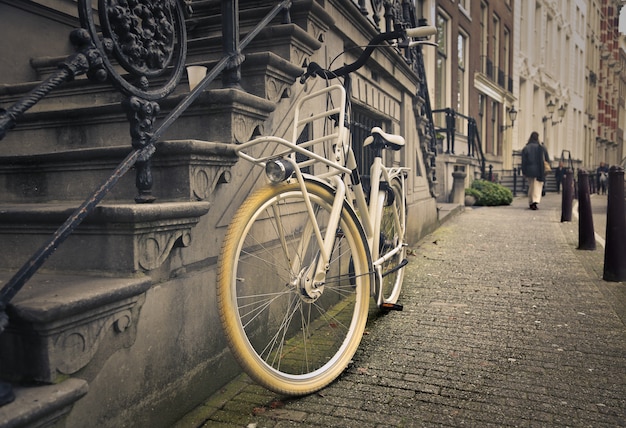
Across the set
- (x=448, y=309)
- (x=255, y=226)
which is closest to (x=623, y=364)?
(x=448, y=309)

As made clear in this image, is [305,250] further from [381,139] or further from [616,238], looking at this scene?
[616,238]

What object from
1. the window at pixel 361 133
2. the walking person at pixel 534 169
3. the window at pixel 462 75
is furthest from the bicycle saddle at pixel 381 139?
the window at pixel 462 75

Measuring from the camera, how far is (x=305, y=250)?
283 centimetres

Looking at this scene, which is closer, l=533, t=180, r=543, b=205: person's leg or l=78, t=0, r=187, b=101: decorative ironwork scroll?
l=78, t=0, r=187, b=101: decorative ironwork scroll

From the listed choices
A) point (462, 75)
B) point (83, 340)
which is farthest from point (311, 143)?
point (462, 75)

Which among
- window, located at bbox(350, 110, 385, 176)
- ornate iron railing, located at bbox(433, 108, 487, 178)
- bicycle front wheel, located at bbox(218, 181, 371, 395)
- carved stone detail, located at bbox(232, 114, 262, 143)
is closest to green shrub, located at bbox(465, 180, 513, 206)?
ornate iron railing, located at bbox(433, 108, 487, 178)

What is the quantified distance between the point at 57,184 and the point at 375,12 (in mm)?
3800

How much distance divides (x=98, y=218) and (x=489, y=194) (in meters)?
14.3

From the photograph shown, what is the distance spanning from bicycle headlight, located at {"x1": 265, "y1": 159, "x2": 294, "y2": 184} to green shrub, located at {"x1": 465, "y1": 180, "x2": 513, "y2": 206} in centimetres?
1333

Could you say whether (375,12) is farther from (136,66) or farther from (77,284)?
(77,284)

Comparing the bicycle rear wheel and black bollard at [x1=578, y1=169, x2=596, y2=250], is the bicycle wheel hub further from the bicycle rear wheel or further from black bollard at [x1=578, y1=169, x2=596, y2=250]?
black bollard at [x1=578, y1=169, x2=596, y2=250]

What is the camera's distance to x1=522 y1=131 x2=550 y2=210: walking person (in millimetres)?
13547

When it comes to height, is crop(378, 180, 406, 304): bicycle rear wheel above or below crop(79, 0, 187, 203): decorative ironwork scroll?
below

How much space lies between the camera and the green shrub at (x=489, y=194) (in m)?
15.0
